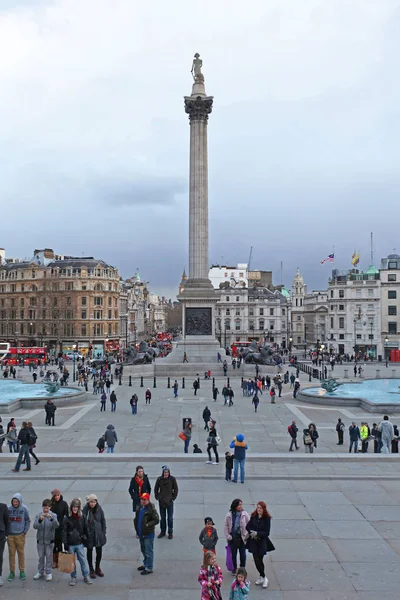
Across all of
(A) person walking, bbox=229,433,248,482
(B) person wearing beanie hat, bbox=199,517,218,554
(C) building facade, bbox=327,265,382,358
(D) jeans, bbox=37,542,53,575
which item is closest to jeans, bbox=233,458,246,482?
(A) person walking, bbox=229,433,248,482

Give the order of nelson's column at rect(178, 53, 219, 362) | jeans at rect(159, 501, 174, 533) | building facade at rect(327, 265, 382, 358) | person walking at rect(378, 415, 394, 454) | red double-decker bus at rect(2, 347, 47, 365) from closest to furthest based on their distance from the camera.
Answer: jeans at rect(159, 501, 174, 533), person walking at rect(378, 415, 394, 454), nelson's column at rect(178, 53, 219, 362), red double-decker bus at rect(2, 347, 47, 365), building facade at rect(327, 265, 382, 358)

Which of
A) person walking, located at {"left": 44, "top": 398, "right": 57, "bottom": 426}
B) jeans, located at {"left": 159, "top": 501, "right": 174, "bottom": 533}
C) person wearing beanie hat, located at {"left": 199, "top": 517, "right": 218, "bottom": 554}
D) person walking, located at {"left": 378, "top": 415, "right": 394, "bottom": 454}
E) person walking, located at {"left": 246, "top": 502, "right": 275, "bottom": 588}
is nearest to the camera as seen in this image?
person wearing beanie hat, located at {"left": 199, "top": 517, "right": 218, "bottom": 554}

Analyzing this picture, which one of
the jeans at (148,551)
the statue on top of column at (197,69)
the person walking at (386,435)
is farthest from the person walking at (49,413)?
the statue on top of column at (197,69)

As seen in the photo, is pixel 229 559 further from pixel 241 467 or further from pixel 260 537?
pixel 241 467

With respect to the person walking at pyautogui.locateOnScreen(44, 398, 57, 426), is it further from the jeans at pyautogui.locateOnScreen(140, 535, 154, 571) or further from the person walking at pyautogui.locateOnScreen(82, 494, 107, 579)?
the jeans at pyautogui.locateOnScreen(140, 535, 154, 571)

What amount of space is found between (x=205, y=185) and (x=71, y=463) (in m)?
49.8

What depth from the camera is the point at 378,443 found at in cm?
1936

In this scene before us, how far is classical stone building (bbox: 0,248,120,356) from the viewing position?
9406 centimetres

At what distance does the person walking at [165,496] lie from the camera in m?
10.9

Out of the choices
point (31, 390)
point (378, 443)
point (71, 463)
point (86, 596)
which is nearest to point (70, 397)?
point (31, 390)

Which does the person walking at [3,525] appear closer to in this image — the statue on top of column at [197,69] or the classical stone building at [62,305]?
the statue on top of column at [197,69]

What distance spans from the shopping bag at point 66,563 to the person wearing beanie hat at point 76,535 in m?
0.17

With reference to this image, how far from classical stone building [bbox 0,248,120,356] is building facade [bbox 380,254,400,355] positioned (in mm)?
45805

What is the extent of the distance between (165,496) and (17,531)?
2.94 m
